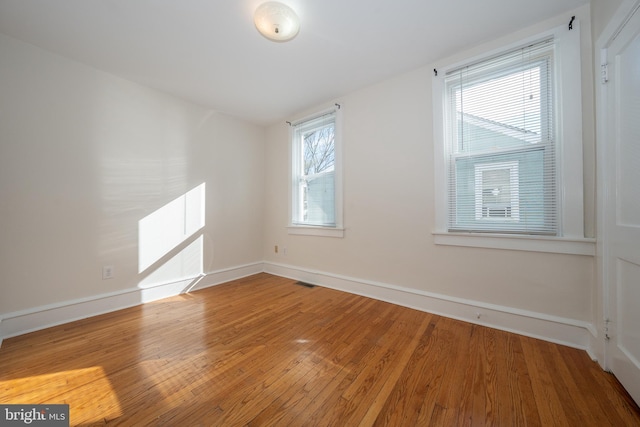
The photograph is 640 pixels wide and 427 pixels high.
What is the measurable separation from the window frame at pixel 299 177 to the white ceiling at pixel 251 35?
537mm

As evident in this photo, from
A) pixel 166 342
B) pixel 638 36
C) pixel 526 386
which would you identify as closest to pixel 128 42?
pixel 166 342

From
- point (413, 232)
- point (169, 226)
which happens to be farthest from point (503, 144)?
point (169, 226)

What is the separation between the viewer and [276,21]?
169 cm

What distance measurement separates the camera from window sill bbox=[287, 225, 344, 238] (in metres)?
2.99

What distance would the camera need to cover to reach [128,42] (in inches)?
76.9

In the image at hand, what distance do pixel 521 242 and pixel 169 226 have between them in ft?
11.9

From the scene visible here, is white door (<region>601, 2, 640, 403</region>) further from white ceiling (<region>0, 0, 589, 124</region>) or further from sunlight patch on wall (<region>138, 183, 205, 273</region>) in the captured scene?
sunlight patch on wall (<region>138, 183, 205, 273</region>)

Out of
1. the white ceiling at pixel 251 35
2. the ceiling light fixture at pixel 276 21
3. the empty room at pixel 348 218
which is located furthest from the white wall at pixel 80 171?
the ceiling light fixture at pixel 276 21

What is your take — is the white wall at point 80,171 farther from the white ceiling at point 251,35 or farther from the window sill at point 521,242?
the window sill at point 521,242

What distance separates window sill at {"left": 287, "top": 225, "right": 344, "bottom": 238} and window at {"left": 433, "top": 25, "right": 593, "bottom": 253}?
4.00ft

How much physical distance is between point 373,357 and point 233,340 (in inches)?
42.2

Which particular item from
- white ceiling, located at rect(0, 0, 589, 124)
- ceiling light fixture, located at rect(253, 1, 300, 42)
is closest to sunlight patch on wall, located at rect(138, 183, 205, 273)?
white ceiling, located at rect(0, 0, 589, 124)

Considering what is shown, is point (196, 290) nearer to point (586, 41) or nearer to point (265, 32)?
point (265, 32)

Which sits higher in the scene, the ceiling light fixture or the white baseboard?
the ceiling light fixture
